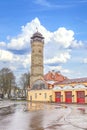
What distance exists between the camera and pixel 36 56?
10562 centimetres

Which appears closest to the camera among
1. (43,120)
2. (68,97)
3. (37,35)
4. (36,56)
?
(43,120)

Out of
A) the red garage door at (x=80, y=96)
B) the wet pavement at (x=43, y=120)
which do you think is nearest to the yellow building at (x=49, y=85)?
the red garage door at (x=80, y=96)

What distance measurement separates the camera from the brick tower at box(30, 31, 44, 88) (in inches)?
4102

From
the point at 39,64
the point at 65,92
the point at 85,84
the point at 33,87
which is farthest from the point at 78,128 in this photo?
the point at 39,64

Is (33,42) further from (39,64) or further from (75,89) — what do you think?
(75,89)

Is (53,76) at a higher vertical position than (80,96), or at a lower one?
higher

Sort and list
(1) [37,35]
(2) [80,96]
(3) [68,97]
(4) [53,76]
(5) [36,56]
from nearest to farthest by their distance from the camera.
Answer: (2) [80,96]
(3) [68,97]
(4) [53,76]
(5) [36,56]
(1) [37,35]

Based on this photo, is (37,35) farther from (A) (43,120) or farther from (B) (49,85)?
(A) (43,120)

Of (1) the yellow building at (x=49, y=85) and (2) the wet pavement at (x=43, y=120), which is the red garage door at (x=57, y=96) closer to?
(1) the yellow building at (x=49, y=85)

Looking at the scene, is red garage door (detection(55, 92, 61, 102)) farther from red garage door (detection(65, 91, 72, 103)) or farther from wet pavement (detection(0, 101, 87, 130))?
wet pavement (detection(0, 101, 87, 130))

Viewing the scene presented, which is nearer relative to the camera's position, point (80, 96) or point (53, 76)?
point (80, 96)

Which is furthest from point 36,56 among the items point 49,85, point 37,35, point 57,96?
point 57,96

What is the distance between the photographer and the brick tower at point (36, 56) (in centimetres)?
10419

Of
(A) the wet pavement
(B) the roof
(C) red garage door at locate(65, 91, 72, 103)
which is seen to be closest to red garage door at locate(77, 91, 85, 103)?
(C) red garage door at locate(65, 91, 72, 103)
